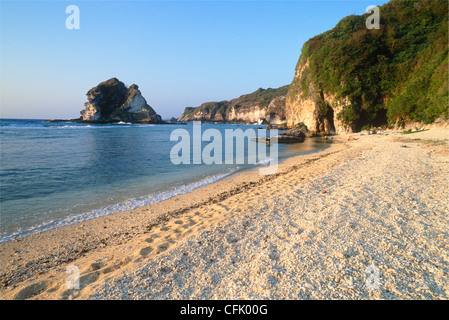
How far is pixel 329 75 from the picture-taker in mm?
42125

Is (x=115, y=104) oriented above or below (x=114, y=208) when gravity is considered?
above

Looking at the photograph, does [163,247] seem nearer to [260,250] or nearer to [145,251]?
[145,251]

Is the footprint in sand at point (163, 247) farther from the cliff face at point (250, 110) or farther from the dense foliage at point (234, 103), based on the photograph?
the dense foliage at point (234, 103)

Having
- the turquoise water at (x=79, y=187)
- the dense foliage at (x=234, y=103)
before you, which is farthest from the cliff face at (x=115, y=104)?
the turquoise water at (x=79, y=187)

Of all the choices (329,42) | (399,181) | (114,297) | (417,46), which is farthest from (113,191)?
(329,42)

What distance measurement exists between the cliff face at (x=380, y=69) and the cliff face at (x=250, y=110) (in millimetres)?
62645

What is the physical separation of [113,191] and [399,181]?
11.1m

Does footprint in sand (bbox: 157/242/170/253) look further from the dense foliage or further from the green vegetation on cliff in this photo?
the dense foliage

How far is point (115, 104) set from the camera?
324 ft

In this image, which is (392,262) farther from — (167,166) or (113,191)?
(167,166)

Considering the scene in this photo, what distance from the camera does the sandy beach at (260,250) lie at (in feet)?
8.96

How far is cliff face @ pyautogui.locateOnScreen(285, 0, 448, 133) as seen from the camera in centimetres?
2800

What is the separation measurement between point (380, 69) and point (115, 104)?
102384mm

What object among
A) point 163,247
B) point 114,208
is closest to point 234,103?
point 114,208
